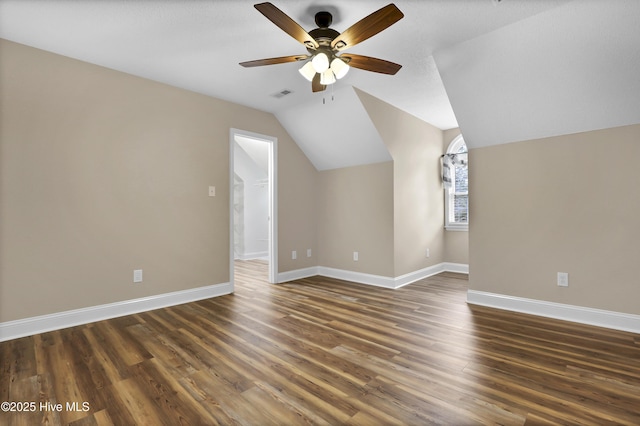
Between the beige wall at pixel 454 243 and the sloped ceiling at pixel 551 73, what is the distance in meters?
2.17

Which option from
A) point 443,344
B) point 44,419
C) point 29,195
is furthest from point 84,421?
point 443,344

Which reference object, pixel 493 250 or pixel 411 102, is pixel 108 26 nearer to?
pixel 411 102

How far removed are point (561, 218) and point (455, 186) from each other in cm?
253

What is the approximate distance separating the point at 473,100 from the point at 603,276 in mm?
2093

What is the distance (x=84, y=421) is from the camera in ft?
5.23

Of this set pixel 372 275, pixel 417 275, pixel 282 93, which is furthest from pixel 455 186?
pixel 282 93

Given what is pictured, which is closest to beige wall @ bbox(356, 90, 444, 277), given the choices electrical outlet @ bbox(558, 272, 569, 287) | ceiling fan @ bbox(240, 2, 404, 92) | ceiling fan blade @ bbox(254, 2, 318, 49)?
ceiling fan @ bbox(240, 2, 404, 92)

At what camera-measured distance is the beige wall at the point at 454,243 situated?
5.39m

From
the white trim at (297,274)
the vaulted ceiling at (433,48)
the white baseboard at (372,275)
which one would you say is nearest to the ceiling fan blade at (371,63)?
the vaulted ceiling at (433,48)

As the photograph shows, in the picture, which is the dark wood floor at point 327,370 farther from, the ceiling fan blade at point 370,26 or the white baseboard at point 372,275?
the ceiling fan blade at point 370,26

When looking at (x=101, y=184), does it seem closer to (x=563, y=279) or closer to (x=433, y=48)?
(x=433, y=48)

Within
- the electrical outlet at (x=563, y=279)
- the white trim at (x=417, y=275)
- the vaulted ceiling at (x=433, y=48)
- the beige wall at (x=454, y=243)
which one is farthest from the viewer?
the beige wall at (x=454, y=243)

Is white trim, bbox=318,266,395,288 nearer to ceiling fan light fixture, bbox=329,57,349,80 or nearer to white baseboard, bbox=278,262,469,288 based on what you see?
white baseboard, bbox=278,262,469,288

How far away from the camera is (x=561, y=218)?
312cm
